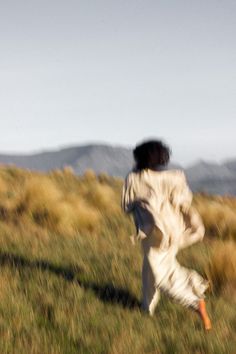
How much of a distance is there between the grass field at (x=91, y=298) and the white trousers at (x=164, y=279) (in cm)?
17

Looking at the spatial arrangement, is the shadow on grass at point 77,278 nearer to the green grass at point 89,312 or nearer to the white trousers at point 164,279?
the green grass at point 89,312

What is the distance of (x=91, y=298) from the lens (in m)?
6.70

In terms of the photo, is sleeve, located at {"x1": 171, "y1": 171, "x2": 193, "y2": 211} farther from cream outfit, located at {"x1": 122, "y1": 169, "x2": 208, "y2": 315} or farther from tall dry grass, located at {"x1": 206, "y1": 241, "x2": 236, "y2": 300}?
tall dry grass, located at {"x1": 206, "y1": 241, "x2": 236, "y2": 300}

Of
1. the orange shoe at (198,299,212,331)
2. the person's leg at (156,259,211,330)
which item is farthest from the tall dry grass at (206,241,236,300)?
the orange shoe at (198,299,212,331)

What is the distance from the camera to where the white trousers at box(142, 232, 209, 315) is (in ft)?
21.6

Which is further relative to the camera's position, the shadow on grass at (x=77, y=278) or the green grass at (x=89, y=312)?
the shadow on grass at (x=77, y=278)

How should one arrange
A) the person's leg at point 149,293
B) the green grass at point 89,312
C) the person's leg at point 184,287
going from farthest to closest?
the person's leg at point 149,293 < the person's leg at point 184,287 < the green grass at point 89,312

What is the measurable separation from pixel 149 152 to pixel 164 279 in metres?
1.18

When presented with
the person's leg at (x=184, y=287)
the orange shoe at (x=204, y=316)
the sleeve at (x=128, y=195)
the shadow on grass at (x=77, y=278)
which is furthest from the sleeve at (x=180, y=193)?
the shadow on grass at (x=77, y=278)

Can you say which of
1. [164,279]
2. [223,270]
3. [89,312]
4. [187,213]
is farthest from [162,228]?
[223,270]

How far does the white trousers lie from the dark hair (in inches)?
25.7

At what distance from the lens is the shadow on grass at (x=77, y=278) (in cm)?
689

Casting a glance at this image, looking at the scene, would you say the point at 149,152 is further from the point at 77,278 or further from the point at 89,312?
the point at 77,278

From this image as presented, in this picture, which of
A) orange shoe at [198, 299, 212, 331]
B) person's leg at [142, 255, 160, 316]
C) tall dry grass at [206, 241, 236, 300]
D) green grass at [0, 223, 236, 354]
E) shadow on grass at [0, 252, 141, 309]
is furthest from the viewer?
tall dry grass at [206, 241, 236, 300]
